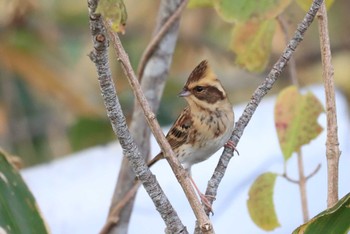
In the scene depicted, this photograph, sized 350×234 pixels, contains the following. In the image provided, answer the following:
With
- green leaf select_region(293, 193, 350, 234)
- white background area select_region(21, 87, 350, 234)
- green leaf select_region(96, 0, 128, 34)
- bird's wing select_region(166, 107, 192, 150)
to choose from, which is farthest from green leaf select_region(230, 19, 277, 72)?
green leaf select_region(96, 0, 128, 34)

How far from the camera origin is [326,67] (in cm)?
127

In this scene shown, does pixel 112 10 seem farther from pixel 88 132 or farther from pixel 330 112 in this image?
pixel 88 132

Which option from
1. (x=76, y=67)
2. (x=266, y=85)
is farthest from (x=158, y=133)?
(x=76, y=67)

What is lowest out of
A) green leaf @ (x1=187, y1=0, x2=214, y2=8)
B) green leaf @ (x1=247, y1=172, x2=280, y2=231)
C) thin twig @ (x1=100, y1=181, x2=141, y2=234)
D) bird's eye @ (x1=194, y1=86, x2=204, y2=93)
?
green leaf @ (x1=247, y1=172, x2=280, y2=231)

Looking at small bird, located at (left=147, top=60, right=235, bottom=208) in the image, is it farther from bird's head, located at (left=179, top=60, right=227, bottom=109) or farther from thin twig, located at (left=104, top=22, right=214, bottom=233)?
thin twig, located at (left=104, top=22, right=214, bottom=233)

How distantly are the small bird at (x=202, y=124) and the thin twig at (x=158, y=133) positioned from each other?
0.66 metres

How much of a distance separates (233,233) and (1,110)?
170 cm

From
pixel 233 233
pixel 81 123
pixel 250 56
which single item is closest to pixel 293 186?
pixel 233 233

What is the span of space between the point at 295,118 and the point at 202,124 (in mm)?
388

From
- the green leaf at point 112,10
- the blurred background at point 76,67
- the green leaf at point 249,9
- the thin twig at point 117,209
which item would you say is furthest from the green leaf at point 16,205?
the blurred background at point 76,67

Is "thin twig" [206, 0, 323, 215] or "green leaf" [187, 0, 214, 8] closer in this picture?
"thin twig" [206, 0, 323, 215]

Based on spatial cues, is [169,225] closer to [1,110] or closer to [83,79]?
[1,110]

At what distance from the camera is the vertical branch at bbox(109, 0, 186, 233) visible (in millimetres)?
1829

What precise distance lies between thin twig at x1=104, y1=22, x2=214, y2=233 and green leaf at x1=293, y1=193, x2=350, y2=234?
7.1 inches
